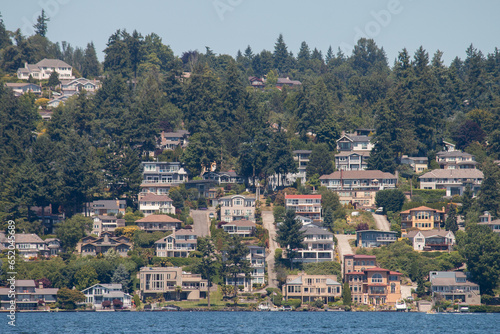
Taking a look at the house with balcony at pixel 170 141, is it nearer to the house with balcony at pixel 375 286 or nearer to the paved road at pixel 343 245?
the paved road at pixel 343 245

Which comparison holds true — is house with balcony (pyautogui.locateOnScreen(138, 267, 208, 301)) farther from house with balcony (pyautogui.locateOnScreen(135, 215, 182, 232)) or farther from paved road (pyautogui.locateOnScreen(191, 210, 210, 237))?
house with balcony (pyautogui.locateOnScreen(135, 215, 182, 232))

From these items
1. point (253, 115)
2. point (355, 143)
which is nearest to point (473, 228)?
point (355, 143)

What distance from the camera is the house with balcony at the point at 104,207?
143 m

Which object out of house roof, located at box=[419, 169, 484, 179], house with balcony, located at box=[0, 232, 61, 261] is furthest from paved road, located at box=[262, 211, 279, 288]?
house with balcony, located at box=[0, 232, 61, 261]

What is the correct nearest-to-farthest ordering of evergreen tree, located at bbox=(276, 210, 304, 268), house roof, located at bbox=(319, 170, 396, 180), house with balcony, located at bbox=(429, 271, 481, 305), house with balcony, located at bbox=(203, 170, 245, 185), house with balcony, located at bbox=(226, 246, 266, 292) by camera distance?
house with balcony, located at bbox=(429, 271, 481, 305)
house with balcony, located at bbox=(226, 246, 266, 292)
evergreen tree, located at bbox=(276, 210, 304, 268)
house roof, located at bbox=(319, 170, 396, 180)
house with balcony, located at bbox=(203, 170, 245, 185)

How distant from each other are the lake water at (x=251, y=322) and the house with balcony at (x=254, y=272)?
740cm

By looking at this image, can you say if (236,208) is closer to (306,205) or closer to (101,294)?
(306,205)

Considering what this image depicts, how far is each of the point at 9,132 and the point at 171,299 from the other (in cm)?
4837

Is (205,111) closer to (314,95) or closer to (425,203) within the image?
(314,95)

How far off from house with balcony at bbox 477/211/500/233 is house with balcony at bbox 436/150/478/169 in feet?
73.0

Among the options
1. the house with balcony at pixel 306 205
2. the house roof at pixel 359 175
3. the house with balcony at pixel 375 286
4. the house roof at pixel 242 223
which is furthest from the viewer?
the house roof at pixel 359 175

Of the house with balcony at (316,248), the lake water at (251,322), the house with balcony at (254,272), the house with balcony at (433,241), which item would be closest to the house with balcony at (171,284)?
the house with balcony at (254,272)

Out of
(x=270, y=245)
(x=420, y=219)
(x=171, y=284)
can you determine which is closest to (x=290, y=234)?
(x=270, y=245)

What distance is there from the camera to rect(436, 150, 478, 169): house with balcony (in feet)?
532
